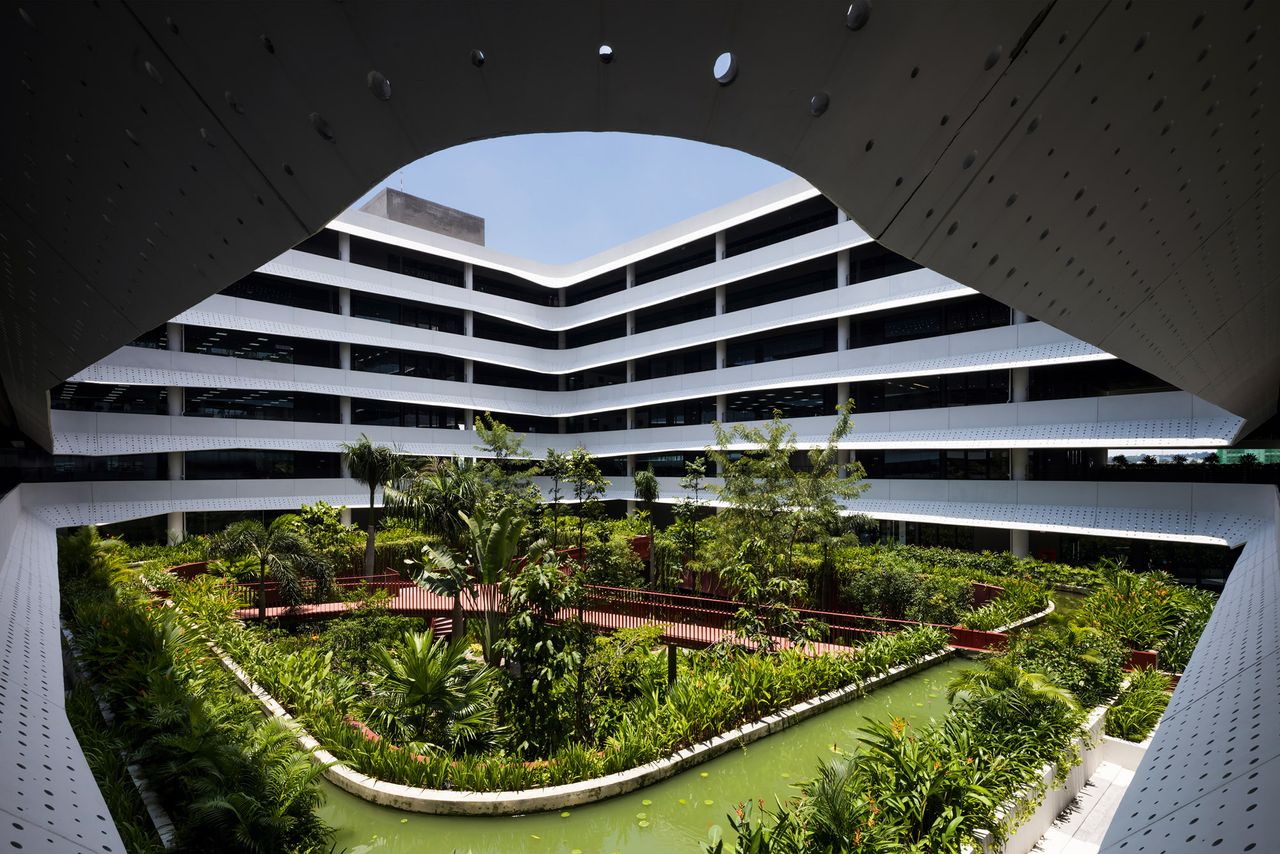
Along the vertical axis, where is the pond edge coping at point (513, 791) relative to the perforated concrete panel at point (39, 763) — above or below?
below

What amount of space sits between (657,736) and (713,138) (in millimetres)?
8175

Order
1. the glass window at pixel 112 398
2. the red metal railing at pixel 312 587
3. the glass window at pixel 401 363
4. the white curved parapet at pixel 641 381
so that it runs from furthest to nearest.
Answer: the glass window at pixel 401 363 < the glass window at pixel 112 398 < the white curved parapet at pixel 641 381 < the red metal railing at pixel 312 587

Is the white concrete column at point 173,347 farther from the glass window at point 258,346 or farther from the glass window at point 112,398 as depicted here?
the glass window at point 258,346

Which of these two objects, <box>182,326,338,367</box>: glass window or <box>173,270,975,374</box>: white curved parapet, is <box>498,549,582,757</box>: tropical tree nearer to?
<box>173,270,975,374</box>: white curved parapet

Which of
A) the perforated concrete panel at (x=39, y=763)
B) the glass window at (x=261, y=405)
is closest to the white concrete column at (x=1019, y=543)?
the perforated concrete panel at (x=39, y=763)

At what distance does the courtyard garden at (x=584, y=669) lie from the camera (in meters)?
6.34

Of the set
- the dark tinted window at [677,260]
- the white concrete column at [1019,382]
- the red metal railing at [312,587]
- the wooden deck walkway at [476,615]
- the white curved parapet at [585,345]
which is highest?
the dark tinted window at [677,260]

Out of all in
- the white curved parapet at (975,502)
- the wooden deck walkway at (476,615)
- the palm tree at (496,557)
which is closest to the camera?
the palm tree at (496,557)

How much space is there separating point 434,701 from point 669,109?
28.9 feet

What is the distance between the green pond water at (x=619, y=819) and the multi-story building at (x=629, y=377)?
49.6 ft

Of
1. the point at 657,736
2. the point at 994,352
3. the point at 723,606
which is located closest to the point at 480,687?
the point at 657,736

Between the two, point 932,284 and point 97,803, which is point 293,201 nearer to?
point 97,803

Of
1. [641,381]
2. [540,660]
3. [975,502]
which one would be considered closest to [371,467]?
[540,660]

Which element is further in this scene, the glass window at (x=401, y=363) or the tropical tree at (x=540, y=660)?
the glass window at (x=401, y=363)
